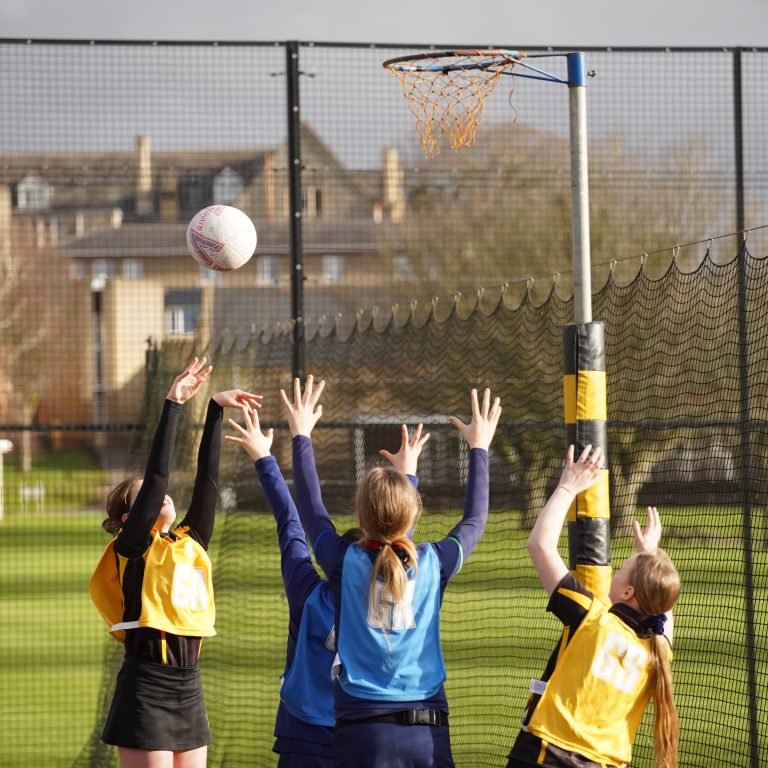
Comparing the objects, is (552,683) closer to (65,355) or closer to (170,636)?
(170,636)

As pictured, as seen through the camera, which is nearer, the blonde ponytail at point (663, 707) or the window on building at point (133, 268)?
the blonde ponytail at point (663, 707)

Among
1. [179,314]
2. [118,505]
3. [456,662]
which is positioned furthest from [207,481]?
[179,314]

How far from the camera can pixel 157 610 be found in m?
4.29

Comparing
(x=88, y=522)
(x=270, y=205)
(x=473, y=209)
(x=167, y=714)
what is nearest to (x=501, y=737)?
(x=167, y=714)

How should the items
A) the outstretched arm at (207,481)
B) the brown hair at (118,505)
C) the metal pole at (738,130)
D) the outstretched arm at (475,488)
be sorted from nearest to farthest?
the outstretched arm at (475,488)
the brown hair at (118,505)
the outstretched arm at (207,481)
the metal pole at (738,130)

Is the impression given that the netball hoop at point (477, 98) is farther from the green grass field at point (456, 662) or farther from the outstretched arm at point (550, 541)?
the green grass field at point (456, 662)

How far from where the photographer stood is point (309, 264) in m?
10.4

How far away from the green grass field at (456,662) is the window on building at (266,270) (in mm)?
3000

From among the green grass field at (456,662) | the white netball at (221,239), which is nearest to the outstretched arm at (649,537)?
A: the green grass field at (456,662)

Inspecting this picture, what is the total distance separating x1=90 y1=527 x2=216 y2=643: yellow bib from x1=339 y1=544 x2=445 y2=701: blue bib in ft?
3.66

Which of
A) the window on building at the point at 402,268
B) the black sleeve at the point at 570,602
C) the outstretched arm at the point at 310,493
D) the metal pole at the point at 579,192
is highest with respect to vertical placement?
the window on building at the point at 402,268

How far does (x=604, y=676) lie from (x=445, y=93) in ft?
10.9

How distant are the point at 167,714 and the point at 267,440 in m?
1.08

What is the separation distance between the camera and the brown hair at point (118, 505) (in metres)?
4.45
